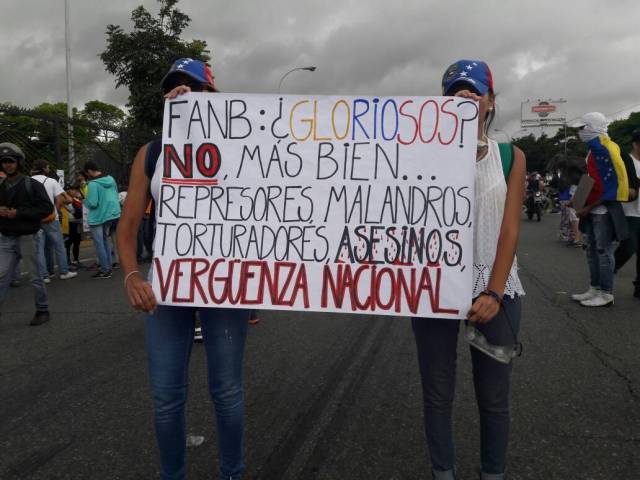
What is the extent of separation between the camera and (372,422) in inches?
130

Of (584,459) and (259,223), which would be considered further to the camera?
(584,459)

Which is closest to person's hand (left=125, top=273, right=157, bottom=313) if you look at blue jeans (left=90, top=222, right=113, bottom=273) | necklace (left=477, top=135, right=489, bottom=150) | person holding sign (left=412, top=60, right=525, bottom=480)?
person holding sign (left=412, top=60, right=525, bottom=480)

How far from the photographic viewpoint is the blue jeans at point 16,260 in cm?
554

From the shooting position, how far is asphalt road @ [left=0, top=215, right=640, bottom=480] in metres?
2.83

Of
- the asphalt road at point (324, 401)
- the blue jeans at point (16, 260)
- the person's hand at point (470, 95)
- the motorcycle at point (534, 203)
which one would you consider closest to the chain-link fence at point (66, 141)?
the blue jeans at point (16, 260)

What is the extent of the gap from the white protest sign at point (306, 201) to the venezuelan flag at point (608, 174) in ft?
14.6

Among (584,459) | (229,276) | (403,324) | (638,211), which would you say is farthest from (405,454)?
(638,211)

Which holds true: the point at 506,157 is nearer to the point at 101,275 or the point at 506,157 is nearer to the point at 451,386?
the point at 451,386

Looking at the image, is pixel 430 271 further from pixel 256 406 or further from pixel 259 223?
pixel 256 406

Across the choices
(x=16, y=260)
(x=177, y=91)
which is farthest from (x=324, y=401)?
(x=16, y=260)

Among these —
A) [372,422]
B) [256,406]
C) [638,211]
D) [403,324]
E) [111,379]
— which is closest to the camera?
[372,422]

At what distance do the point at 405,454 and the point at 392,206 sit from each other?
4.47 feet

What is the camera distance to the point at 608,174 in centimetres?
604

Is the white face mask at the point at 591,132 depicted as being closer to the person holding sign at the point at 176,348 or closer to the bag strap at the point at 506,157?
the bag strap at the point at 506,157
